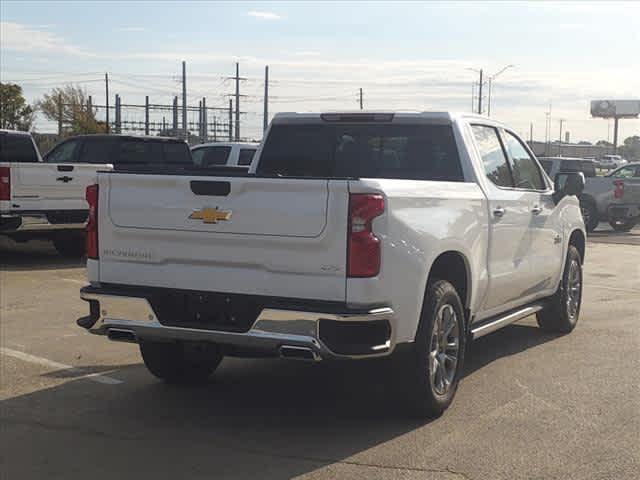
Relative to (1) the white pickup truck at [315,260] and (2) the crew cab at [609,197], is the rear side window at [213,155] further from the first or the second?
(1) the white pickup truck at [315,260]

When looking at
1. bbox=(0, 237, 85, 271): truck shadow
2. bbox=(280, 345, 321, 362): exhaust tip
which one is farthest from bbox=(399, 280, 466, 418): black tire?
bbox=(0, 237, 85, 271): truck shadow

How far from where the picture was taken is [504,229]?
7.18 m

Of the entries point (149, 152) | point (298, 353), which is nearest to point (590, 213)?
point (149, 152)

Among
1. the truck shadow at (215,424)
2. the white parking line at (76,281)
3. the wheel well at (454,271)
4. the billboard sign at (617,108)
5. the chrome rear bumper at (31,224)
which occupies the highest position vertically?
the billboard sign at (617,108)

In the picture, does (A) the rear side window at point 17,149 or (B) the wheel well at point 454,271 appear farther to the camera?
(A) the rear side window at point 17,149

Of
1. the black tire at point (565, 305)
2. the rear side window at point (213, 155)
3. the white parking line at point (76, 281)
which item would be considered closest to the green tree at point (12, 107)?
the rear side window at point (213, 155)

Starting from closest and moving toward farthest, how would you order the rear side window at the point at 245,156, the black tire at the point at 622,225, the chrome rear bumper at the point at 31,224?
the chrome rear bumper at the point at 31,224
the rear side window at the point at 245,156
the black tire at the point at 622,225

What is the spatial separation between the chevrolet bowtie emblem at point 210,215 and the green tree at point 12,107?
5240cm

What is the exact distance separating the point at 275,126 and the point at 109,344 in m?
2.58

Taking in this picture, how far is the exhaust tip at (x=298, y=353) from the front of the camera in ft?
17.1

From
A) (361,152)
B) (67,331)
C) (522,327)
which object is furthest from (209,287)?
(522,327)

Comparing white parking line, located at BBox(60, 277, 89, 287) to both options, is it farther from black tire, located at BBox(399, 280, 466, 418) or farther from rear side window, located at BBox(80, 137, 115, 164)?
black tire, located at BBox(399, 280, 466, 418)

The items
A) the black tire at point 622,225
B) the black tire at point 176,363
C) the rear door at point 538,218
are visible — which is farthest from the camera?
the black tire at point 622,225

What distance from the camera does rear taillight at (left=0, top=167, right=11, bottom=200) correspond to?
43.8 feet
